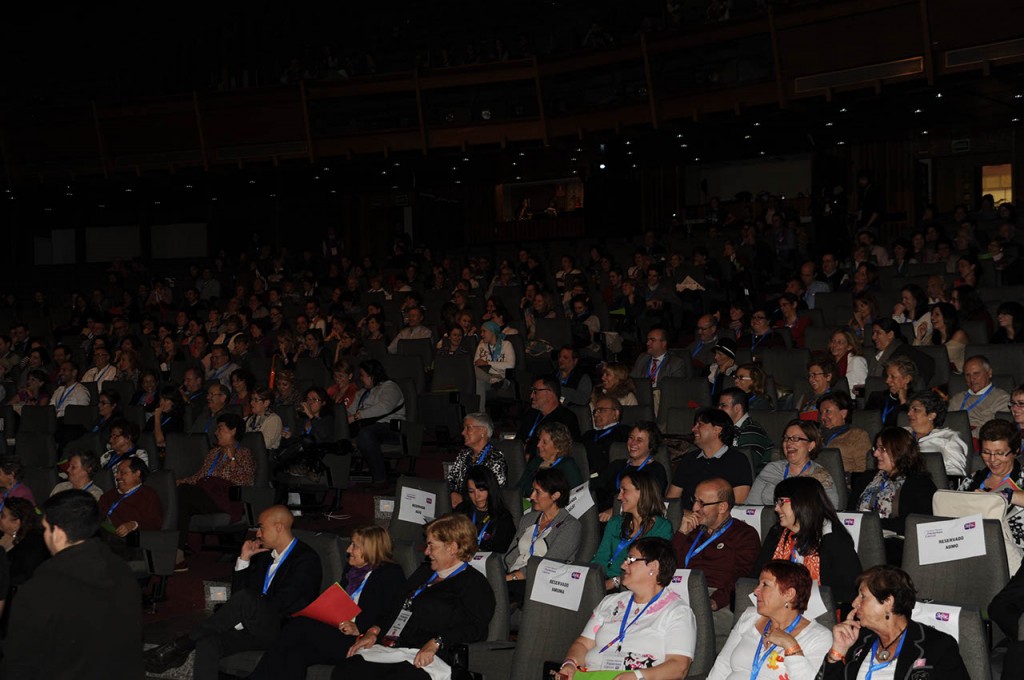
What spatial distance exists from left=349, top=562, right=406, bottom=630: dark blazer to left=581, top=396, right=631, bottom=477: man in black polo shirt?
1.82 m

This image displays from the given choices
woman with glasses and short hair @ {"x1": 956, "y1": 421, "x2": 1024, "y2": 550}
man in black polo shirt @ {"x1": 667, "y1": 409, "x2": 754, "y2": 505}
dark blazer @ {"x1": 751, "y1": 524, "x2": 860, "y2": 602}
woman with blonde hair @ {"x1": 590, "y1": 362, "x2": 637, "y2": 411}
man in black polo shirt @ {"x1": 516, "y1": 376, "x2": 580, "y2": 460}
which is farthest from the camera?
woman with blonde hair @ {"x1": 590, "y1": 362, "x2": 637, "y2": 411}

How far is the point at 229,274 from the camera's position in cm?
1577

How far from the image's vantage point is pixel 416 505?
18.6 feet

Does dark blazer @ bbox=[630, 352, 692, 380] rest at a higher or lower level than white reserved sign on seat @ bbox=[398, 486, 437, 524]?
higher

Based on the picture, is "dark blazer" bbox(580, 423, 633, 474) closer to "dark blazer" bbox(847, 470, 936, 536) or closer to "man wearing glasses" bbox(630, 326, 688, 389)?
"man wearing glasses" bbox(630, 326, 688, 389)

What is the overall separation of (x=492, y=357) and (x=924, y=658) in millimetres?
5831

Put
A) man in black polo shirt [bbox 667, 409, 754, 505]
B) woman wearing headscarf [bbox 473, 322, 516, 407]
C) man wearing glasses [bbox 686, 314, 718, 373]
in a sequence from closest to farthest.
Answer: man in black polo shirt [bbox 667, 409, 754, 505] → man wearing glasses [bbox 686, 314, 718, 373] → woman wearing headscarf [bbox 473, 322, 516, 407]

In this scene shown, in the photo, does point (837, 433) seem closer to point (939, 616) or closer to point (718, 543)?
point (718, 543)

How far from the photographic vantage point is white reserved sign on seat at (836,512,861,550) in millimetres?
4445

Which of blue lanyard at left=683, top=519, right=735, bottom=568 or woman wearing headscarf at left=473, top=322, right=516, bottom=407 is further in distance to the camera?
woman wearing headscarf at left=473, top=322, right=516, bottom=407

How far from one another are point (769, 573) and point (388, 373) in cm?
584

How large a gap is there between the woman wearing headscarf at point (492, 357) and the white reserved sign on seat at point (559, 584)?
4481 millimetres

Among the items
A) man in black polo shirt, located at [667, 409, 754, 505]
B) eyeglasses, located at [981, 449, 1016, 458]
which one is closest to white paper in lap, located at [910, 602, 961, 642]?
eyeglasses, located at [981, 449, 1016, 458]

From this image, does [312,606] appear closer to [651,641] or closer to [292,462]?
[651,641]
